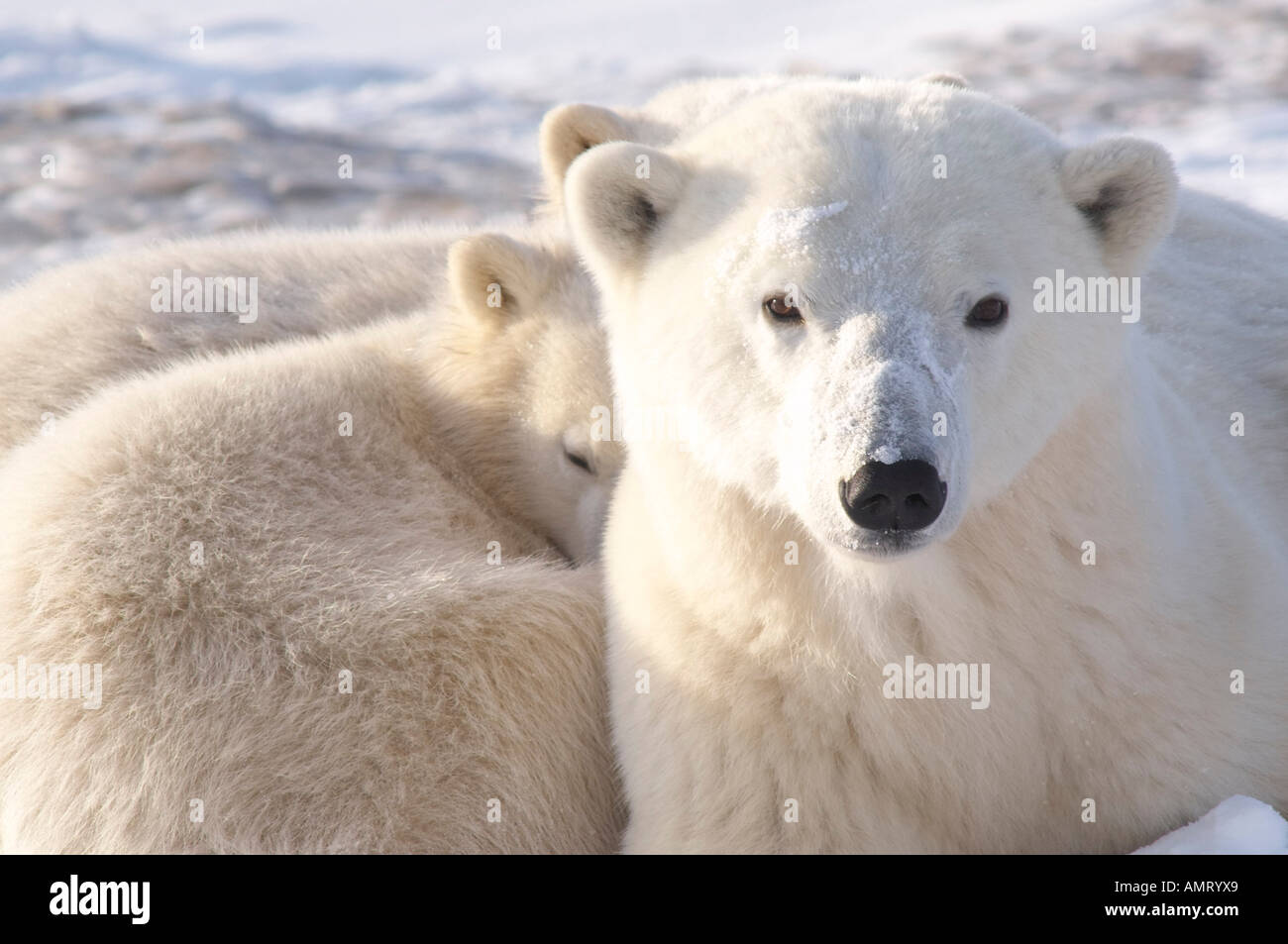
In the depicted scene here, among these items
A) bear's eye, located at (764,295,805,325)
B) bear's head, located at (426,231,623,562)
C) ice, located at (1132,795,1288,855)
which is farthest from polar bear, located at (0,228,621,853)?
ice, located at (1132,795,1288,855)

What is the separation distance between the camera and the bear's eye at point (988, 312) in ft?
8.37

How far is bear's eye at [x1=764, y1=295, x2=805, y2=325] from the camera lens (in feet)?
8.52

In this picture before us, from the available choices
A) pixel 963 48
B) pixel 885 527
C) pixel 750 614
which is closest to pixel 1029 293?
pixel 885 527

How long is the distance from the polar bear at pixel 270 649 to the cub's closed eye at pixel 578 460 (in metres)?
0.50

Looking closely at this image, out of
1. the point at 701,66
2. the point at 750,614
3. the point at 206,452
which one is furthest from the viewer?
the point at 701,66

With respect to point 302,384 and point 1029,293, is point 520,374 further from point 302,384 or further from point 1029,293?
point 1029,293

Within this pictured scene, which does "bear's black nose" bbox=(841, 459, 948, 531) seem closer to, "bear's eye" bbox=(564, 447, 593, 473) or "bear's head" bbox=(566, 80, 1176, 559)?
"bear's head" bbox=(566, 80, 1176, 559)

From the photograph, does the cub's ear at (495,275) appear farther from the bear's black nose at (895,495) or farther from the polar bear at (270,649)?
the bear's black nose at (895,495)

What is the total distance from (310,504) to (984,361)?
1.91 metres

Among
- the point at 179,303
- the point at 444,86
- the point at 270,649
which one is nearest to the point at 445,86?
the point at 444,86

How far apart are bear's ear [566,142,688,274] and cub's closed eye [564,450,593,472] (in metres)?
1.51

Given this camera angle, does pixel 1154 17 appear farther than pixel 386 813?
Yes

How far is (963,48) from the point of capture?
59.9 ft

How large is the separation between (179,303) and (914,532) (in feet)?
11.4
